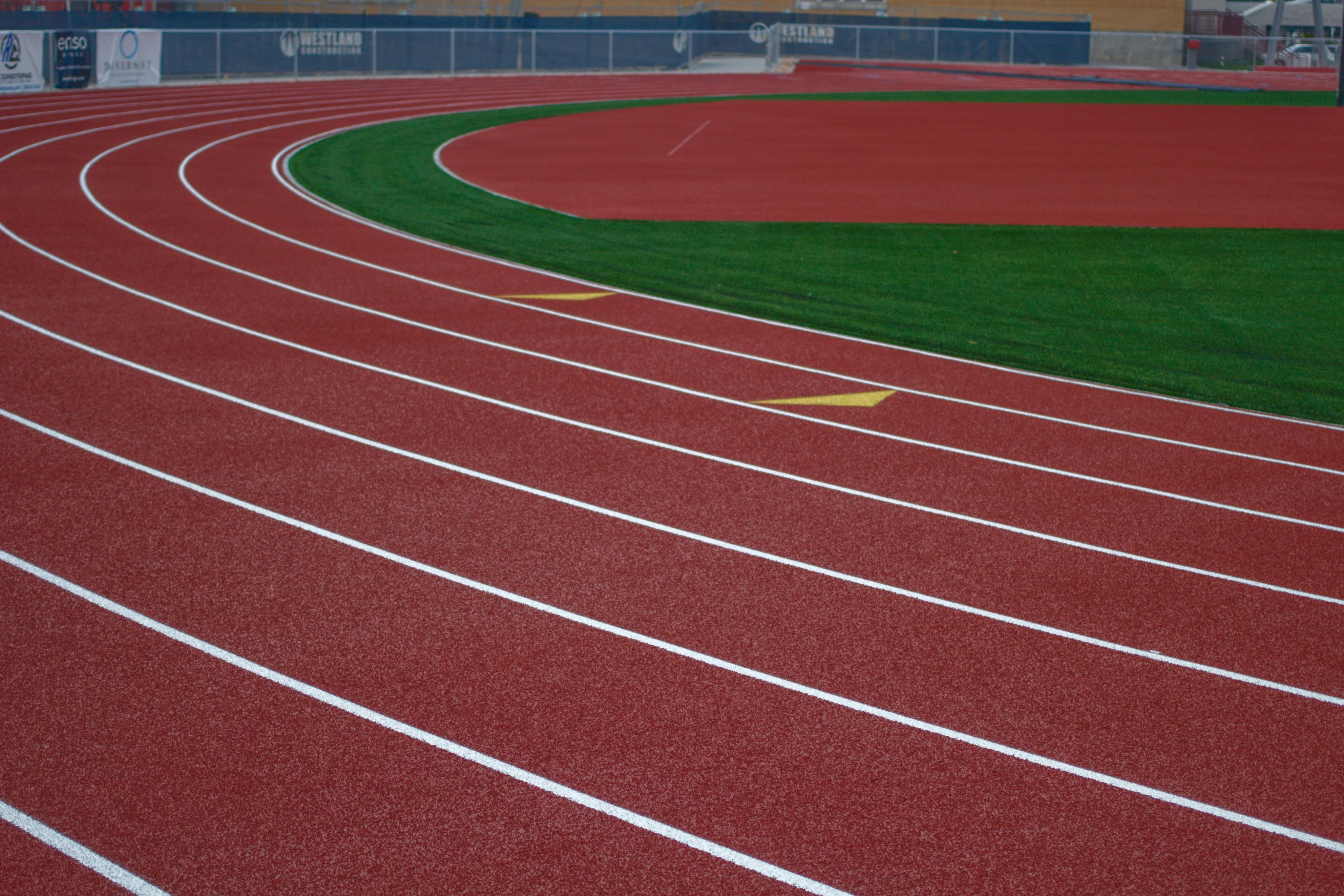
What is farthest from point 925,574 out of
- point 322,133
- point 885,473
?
point 322,133

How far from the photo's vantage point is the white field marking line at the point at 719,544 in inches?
202

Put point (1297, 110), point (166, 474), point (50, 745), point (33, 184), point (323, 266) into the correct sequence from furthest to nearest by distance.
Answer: point (1297, 110) < point (33, 184) < point (323, 266) < point (166, 474) < point (50, 745)

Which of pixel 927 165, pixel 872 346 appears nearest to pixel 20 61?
pixel 927 165

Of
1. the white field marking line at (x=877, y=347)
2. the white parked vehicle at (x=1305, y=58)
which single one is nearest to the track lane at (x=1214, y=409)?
the white field marking line at (x=877, y=347)

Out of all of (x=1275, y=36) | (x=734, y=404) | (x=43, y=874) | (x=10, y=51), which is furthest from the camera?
(x=1275, y=36)

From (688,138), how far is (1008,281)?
12.9 metres

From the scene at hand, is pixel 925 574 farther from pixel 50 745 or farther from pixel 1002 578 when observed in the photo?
pixel 50 745

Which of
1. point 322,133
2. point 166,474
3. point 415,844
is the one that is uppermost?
point 322,133

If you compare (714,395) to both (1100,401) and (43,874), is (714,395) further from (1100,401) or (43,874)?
(43,874)

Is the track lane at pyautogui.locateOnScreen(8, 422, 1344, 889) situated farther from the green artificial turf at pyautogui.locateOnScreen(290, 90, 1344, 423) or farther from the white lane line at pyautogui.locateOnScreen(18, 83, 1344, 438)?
the green artificial turf at pyautogui.locateOnScreen(290, 90, 1344, 423)

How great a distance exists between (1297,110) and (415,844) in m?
31.8

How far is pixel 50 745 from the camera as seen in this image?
14.4ft

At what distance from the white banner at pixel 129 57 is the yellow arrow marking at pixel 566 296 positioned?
75.3 feet

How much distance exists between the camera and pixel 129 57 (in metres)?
30.4
